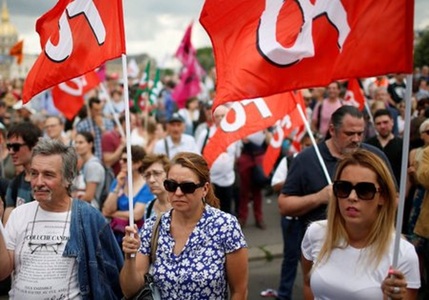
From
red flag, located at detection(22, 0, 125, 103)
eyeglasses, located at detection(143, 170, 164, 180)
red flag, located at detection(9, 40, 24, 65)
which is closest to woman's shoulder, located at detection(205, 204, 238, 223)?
red flag, located at detection(22, 0, 125, 103)

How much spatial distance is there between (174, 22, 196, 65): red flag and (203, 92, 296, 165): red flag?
8.39 metres

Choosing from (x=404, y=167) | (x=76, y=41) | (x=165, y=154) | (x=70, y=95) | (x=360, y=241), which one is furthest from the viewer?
(x=70, y=95)

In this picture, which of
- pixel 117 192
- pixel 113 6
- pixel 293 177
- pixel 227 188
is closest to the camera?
pixel 113 6

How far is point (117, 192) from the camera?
226 inches

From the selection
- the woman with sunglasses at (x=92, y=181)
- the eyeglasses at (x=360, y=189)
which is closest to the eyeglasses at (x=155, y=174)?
the woman with sunglasses at (x=92, y=181)

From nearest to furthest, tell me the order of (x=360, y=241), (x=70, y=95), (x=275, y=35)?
(x=360, y=241) < (x=275, y=35) < (x=70, y=95)

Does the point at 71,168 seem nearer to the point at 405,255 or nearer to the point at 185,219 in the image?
the point at 185,219

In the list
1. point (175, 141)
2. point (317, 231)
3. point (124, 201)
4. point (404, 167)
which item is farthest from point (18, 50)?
point (404, 167)

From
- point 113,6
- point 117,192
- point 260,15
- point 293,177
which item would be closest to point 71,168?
point 113,6

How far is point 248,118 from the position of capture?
5.76 m

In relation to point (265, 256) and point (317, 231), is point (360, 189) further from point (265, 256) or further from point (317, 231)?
point (265, 256)

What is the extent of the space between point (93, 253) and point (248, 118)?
267cm

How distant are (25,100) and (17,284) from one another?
1294mm

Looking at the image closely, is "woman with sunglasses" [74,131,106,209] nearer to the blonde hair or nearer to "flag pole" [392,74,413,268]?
the blonde hair
